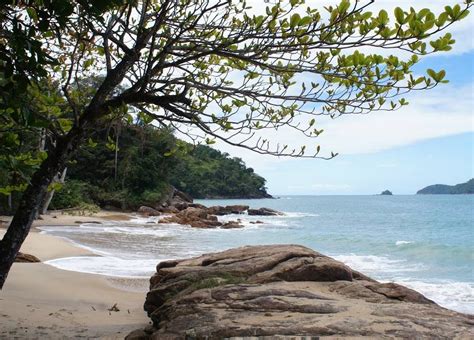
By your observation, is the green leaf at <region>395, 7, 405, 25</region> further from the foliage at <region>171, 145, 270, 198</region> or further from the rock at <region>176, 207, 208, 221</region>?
the foliage at <region>171, 145, 270, 198</region>

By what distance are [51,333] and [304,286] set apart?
285cm

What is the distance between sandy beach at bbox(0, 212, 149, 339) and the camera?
Answer: 18.5 ft

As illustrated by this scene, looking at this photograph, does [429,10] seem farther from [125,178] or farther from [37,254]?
[125,178]

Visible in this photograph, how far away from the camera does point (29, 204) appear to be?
4340mm

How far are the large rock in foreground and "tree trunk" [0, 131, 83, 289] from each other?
1.48 metres

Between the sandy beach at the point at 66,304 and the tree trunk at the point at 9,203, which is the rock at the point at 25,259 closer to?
the sandy beach at the point at 66,304

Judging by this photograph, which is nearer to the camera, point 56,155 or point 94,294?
point 56,155

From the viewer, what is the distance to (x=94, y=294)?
8.45 m

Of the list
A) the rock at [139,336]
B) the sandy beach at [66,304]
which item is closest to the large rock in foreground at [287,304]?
the rock at [139,336]

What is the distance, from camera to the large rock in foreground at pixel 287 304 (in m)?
4.02

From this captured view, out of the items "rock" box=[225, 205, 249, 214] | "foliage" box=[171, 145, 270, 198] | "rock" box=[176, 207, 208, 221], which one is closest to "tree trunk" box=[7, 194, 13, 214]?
"rock" box=[176, 207, 208, 221]

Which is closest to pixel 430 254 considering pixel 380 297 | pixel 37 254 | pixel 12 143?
pixel 37 254

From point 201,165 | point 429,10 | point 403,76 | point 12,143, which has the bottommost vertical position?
point 12,143

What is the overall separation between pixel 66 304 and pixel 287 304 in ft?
13.8
